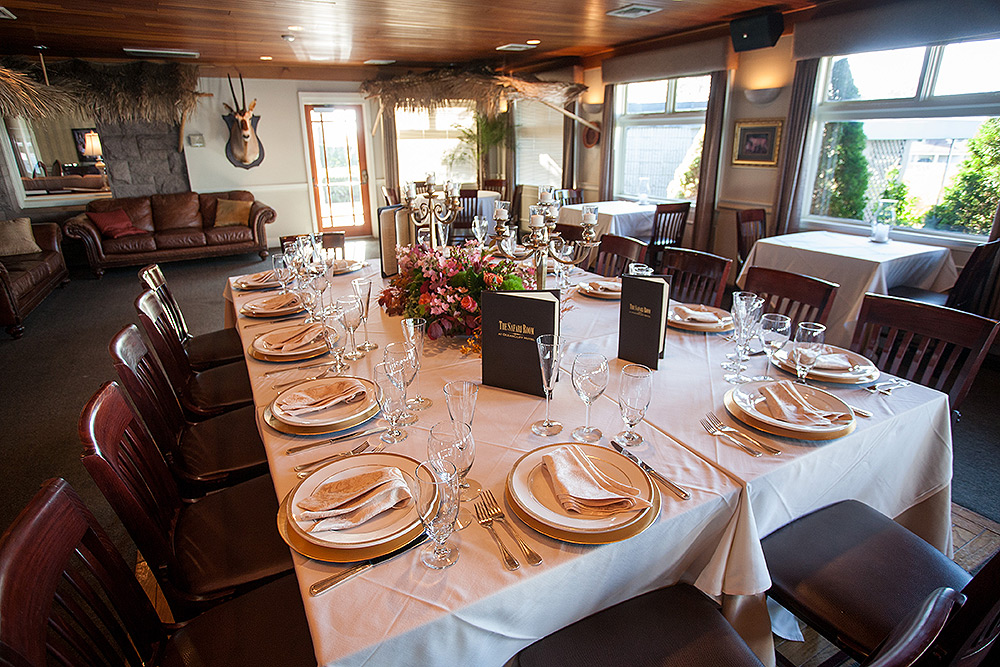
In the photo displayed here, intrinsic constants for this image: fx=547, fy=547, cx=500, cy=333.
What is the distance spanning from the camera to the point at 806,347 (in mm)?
1608

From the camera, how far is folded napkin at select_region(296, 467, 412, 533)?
106 centimetres

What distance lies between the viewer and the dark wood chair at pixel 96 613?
2.71ft

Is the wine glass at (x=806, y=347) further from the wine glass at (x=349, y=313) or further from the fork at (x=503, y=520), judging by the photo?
the wine glass at (x=349, y=313)

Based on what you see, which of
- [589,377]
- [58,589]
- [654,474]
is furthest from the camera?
[589,377]

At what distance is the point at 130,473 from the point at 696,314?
1.92 meters

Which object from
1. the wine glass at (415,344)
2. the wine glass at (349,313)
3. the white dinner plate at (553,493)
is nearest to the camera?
the white dinner plate at (553,493)

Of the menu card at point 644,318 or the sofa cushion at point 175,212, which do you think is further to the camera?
the sofa cushion at point 175,212

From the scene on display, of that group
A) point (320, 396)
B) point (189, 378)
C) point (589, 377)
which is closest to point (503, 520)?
point (589, 377)

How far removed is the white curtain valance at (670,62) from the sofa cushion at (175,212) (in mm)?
5469

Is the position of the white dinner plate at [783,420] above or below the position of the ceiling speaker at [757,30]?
below

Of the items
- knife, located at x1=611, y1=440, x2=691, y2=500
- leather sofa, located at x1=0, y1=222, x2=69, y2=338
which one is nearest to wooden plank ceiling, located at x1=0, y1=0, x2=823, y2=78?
leather sofa, located at x1=0, y1=222, x2=69, y2=338

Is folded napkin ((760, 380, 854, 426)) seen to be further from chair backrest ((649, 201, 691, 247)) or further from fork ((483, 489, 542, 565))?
chair backrest ((649, 201, 691, 247))

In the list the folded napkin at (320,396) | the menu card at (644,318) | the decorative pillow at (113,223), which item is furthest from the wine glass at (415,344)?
the decorative pillow at (113,223)

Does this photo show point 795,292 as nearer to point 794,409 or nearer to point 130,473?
point 794,409
